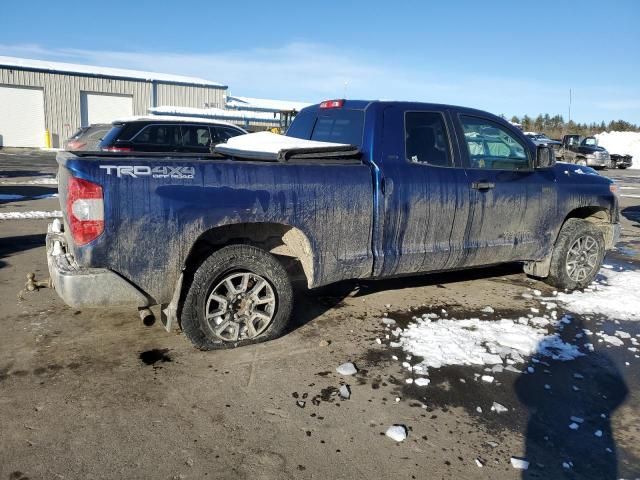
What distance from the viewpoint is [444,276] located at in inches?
251

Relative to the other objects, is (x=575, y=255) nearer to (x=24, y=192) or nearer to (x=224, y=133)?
(x=224, y=133)

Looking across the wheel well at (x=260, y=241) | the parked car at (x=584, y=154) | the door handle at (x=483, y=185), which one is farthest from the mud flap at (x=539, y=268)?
the parked car at (x=584, y=154)

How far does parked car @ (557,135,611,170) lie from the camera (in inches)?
1099

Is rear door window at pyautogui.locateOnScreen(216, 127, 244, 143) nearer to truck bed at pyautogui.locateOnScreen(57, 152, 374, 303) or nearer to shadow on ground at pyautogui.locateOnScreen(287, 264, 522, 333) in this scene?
shadow on ground at pyautogui.locateOnScreen(287, 264, 522, 333)

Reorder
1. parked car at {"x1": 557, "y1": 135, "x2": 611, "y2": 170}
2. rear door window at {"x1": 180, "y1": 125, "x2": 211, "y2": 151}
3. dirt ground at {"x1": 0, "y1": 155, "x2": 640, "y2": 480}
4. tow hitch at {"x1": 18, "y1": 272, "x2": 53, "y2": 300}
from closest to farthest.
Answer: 1. dirt ground at {"x1": 0, "y1": 155, "x2": 640, "y2": 480}
2. tow hitch at {"x1": 18, "y1": 272, "x2": 53, "y2": 300}
3. rear door window at {"x1": 180, "y1": 125, "x2": 211, "y2": 151}
4. parked car at {"x1": 557, "y1": 135, "x2": 611, "y2": 170}

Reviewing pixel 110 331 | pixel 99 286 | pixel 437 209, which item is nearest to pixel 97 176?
pixel 99 286

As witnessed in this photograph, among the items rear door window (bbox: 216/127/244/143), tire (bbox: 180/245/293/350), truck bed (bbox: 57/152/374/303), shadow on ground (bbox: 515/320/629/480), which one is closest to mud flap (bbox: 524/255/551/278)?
shadow on ground (bbox: 515/320/629/480)

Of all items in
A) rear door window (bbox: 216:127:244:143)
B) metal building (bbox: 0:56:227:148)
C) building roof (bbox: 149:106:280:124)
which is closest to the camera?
rear door window (bbox: 216:127:244:143)

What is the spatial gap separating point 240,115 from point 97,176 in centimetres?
3107

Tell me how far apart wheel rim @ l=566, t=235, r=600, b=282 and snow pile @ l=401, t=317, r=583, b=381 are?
1.29 m

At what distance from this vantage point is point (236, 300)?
404 centimetres

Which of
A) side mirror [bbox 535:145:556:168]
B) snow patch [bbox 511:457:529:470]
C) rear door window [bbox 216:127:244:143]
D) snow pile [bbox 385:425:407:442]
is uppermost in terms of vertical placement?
rear door window [bbox 216:127:244:143]

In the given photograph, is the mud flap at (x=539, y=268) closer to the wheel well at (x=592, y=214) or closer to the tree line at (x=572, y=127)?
the wheel well at (x=592, y=214)

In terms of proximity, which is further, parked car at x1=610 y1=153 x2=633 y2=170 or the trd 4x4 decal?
parked car at x1=610 y1=153 x2=633 y2=170
